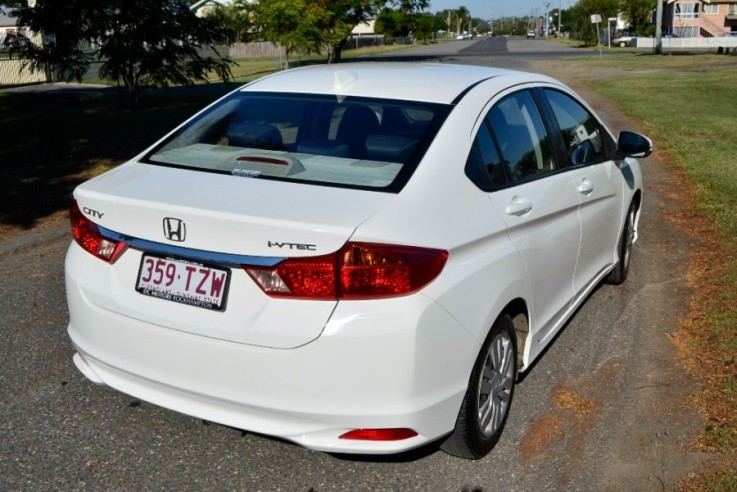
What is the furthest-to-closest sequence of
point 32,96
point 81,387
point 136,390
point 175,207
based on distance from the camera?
point 32,96 → point 81,387 → point 136,390 → point 175,207

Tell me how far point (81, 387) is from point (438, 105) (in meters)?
2.40

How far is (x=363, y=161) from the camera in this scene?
3619 millimetres

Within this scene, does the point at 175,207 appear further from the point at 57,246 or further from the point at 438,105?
the point at 57,246

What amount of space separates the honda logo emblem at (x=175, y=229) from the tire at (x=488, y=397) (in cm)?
128

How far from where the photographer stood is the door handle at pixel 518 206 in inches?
144

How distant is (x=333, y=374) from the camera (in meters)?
2.96

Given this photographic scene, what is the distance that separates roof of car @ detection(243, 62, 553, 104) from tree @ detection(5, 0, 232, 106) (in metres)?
14.8

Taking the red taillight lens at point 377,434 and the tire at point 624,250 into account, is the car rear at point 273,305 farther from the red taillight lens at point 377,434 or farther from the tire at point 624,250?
the tire at point 624,250

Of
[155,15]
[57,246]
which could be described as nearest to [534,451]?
[57,246]

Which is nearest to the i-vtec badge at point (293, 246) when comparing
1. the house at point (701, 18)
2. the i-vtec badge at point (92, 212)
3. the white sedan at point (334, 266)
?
the white sedan at point (334, 266)

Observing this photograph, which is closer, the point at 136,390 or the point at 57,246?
the point at 136,390

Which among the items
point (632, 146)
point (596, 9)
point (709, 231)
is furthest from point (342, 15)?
point (596, 9)

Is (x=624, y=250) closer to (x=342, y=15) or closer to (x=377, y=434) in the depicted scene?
(x=377, y=434)

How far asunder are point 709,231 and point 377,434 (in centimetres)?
602
